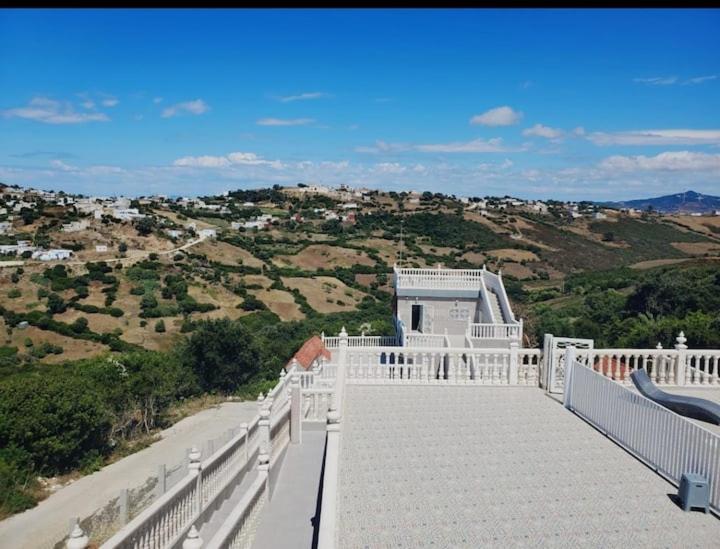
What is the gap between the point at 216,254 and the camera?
207ft

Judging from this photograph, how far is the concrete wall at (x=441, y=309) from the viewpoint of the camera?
1775cm

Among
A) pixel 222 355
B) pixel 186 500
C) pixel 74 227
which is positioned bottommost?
pixel 222 355

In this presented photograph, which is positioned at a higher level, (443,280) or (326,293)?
(443,280)

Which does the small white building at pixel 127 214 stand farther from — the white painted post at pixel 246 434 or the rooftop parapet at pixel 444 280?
the white painted post at pixel 246 434

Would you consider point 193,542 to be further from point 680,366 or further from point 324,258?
point 324,258

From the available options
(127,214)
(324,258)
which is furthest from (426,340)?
(127,214)

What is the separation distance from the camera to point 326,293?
54656 mm

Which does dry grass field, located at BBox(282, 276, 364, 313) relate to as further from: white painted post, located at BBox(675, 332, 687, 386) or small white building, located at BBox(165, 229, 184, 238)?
white painted post, located at BBox(675, 332, 687, 386)

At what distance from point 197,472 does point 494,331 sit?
32.3 feet

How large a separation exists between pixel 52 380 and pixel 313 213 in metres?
79.3

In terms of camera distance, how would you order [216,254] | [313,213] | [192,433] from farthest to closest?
1. [313,213]
2. [216,254]
3. [192,433]
